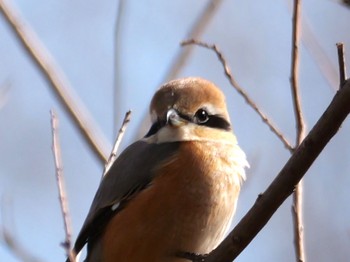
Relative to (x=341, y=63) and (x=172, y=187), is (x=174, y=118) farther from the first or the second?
(x=341, y=63)

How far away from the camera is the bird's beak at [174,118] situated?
3.80 m

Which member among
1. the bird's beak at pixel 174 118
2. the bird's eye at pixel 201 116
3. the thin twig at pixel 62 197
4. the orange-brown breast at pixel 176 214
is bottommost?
the orange-brown breast at pixel 176 214

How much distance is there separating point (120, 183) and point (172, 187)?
274 millimetres

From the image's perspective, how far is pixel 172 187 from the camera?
363 centimetres

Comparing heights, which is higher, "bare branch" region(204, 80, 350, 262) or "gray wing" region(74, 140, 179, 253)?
"bare branch" region(204, 80, 350, 262)

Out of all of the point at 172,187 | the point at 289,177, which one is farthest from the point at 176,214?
the point at 289,177

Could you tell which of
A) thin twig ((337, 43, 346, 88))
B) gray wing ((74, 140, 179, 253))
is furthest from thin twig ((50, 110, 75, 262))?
thin twig ((337, 43, 346, 88))

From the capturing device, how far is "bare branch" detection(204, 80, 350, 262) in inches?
101

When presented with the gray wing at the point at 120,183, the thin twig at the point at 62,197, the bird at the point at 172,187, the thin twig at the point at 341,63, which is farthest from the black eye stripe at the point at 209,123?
the thin twig at the point at 341,63

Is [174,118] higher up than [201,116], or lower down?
higher up

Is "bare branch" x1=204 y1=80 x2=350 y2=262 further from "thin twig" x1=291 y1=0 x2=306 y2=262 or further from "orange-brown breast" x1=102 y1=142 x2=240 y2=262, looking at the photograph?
"orange-brown breast" x1=102 y1=142 x2=240 y2=262

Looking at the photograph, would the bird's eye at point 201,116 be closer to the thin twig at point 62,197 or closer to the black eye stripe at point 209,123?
the black eye stripe at point 209,123

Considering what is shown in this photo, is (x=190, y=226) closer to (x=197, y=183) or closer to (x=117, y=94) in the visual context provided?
(x=197, y=183)

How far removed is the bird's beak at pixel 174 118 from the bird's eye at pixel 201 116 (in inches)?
4.3
